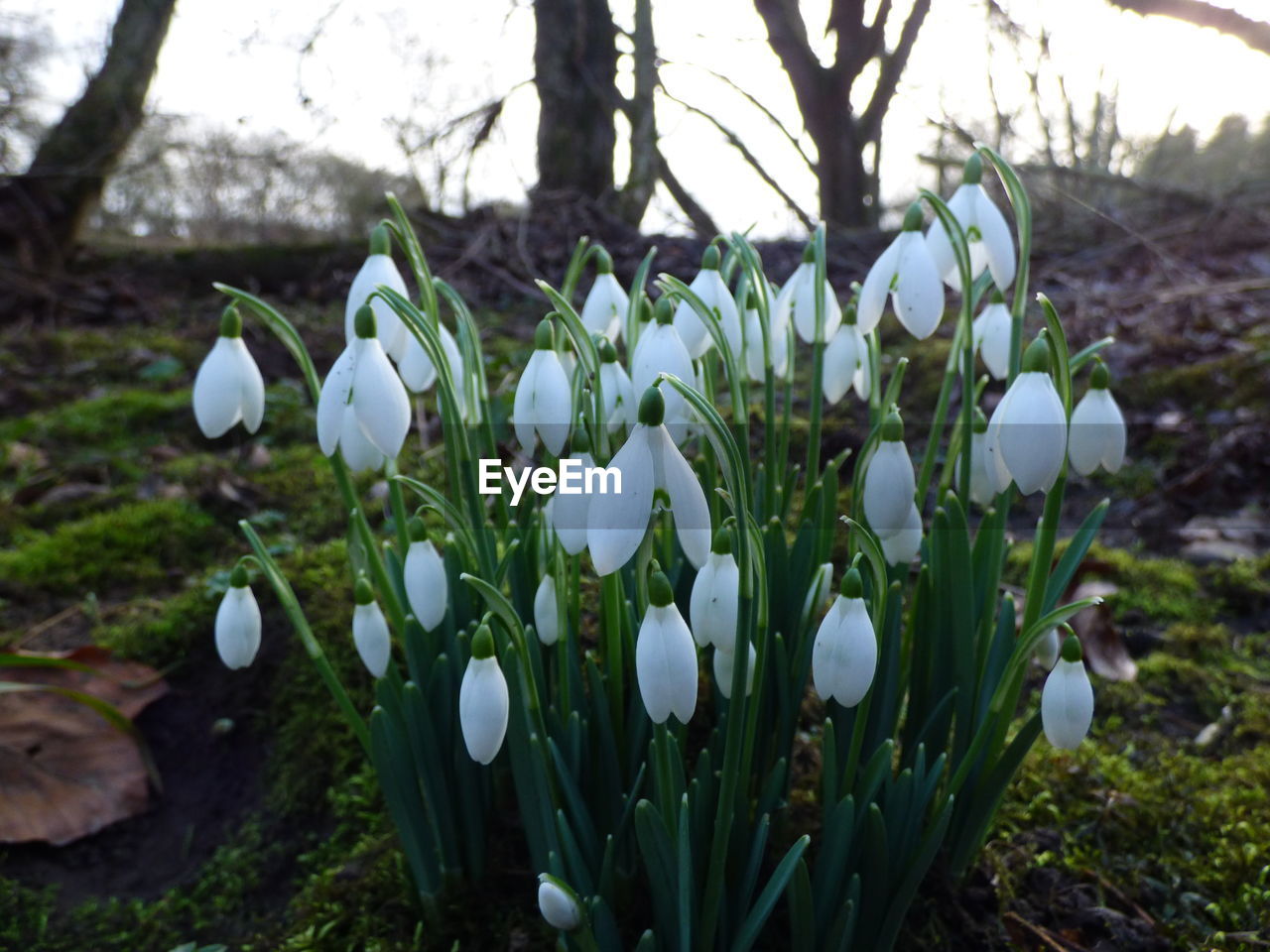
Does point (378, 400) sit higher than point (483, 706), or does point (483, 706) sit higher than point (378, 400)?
point (378, 400)

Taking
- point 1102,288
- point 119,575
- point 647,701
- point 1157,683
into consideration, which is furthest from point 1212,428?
point 119,575

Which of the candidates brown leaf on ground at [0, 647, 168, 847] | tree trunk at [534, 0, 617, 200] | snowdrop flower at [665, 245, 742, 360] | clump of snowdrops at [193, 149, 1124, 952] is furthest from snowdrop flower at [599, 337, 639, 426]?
tree trunk at [534, 0, 617, 200]

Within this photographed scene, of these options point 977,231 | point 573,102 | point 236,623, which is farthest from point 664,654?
point 573,102

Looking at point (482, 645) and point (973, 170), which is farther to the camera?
point (973, 170)

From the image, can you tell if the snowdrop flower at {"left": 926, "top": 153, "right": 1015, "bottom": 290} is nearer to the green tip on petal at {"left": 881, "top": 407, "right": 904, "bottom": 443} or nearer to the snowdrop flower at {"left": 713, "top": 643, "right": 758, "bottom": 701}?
the green tip on petal at {"left": 881, "top": 407, "right": 904, "bottom": 443}

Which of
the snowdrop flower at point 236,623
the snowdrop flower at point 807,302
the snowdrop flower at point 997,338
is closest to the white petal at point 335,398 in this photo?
the snowdrop flower at point 236,623

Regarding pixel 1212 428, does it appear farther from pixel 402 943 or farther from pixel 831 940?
pixel 402 943

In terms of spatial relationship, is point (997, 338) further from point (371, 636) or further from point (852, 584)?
point (371, 636)
